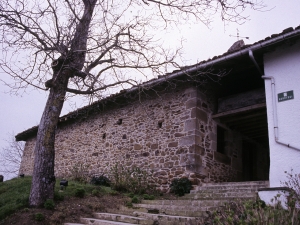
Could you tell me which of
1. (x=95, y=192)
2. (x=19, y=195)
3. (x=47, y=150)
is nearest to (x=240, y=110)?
(x=95, y=192)

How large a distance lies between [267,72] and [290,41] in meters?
0.73

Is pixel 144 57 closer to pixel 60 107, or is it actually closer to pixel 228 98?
pixel 60 107

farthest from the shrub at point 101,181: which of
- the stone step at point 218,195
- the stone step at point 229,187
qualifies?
the stone step at point 229,187

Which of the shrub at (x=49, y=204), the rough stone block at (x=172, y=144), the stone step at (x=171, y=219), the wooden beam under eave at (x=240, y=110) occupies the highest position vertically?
the wooden beam under eave at (x=240, y=110)

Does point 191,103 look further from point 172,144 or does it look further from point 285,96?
point 285,96

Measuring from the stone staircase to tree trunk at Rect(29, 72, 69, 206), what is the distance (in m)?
0.96

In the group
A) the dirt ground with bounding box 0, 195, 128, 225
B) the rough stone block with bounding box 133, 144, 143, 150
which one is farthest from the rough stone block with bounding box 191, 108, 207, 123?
the dirt ground with bounding box 0, 195, 128, 225

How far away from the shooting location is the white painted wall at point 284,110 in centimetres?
553

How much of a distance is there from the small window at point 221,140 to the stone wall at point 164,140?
0.23 meters

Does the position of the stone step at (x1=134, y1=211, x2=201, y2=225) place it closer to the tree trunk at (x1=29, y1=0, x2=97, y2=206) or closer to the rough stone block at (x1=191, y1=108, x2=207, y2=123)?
the tree trunk at (x1=29, y1=0, x2=97, y2=206)

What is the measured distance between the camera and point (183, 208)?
18.0ft

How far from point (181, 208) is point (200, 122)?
2.93 metres

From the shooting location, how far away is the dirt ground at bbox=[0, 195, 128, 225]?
5.09m

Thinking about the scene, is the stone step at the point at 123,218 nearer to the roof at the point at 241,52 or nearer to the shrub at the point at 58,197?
the shrub at the point at 58,197
